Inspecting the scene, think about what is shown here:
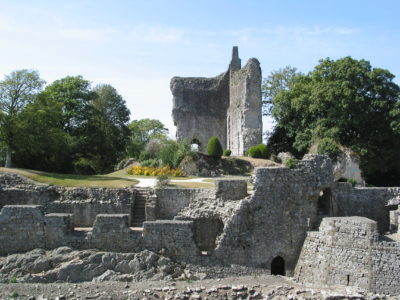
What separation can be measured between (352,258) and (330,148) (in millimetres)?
12707

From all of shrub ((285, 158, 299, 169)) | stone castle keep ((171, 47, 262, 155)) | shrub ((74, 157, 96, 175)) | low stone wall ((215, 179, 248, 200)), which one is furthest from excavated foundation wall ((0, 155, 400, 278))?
stone castle keep ((171, 47, 262, 155))

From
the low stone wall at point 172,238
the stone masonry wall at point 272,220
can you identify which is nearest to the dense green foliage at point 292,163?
the stone masonry wall at point 272,220

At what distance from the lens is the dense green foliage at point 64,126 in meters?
26.3

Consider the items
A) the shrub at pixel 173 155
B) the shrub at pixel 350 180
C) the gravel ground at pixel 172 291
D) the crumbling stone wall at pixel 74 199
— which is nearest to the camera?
the gravel ground at pixel 172 291

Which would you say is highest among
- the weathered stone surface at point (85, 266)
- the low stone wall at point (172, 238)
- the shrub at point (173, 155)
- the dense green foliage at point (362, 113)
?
the dense green foliage at point (362, 113)

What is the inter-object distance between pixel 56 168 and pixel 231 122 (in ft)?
50.4

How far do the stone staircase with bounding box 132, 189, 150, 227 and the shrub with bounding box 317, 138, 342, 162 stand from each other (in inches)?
475

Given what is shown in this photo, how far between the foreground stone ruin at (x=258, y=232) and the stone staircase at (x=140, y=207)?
0.47 feet

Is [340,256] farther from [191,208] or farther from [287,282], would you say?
[191,208]

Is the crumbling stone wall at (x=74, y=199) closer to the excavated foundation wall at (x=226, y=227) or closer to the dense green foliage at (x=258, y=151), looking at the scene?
the excavated foundation wall at (x=226, y=227)

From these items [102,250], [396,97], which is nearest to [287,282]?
[102,250]

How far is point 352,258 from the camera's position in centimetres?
1498

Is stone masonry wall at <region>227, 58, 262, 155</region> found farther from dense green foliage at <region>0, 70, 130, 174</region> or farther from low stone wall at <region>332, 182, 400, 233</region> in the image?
low stone wall at <region>332, 182, 400, 233</region>

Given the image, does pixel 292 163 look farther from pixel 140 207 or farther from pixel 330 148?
pixel 140 207
